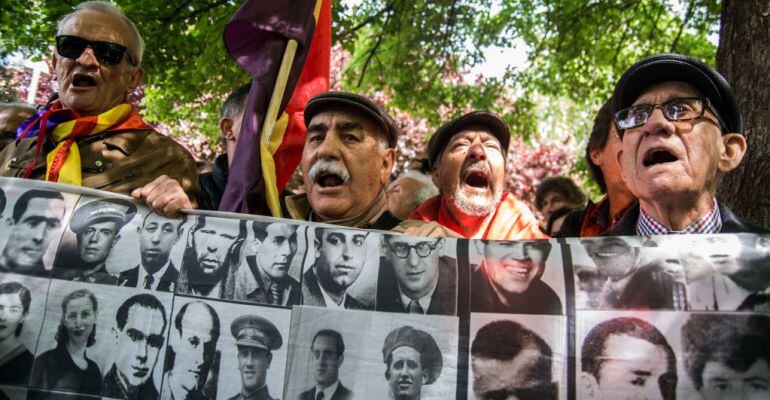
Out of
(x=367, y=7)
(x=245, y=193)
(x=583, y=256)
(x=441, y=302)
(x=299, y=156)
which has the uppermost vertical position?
(x=367, y=7)

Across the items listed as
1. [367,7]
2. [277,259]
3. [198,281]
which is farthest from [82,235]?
[367,7]

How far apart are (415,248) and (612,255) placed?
0.57m

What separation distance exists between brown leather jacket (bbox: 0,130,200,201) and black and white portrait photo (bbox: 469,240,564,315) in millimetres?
1524

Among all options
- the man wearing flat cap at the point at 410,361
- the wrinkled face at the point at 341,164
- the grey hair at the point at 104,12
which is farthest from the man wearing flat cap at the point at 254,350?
the grey hair at the point at 104,12

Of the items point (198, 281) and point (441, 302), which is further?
point (198, 281)

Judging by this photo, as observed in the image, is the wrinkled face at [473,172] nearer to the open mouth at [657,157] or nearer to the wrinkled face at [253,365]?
the open mouth at [657,157]

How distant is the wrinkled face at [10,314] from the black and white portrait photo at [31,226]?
0.28 ft

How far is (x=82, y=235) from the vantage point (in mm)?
2199

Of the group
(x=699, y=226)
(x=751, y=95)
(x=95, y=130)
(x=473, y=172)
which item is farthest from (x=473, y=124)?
(x=95, y=130)

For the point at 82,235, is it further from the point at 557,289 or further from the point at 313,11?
the point at 313,11

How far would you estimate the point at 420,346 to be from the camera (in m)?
1.92

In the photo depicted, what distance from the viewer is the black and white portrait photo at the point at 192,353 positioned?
76.8 inches

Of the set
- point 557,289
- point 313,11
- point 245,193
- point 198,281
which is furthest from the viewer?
point 313,11

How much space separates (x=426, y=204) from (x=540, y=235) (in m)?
0.77
